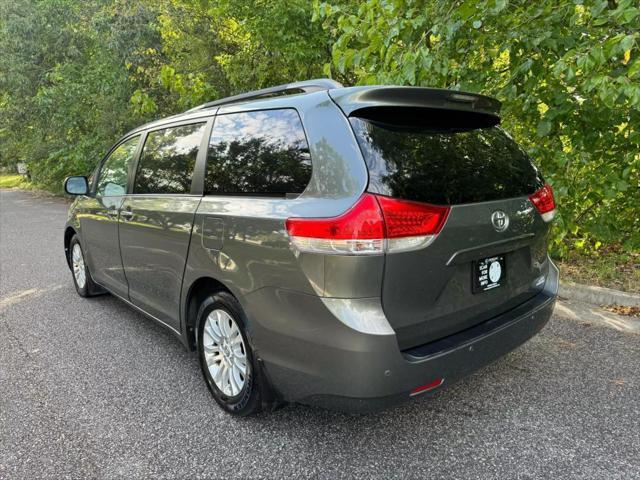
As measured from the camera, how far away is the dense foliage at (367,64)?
3.79m

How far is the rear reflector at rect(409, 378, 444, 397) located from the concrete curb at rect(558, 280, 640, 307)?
2.98 metres

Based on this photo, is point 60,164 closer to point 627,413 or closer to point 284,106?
point 284,106

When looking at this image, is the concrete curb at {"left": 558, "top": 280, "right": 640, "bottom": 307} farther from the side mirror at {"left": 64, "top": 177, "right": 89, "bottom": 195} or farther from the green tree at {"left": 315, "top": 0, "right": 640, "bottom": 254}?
the side mirror at {"left": 64, "top": 177, "right": 89, "bottom": 195}

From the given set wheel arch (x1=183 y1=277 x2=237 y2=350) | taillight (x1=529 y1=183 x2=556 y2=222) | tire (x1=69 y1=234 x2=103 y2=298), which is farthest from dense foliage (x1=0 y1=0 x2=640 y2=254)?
tire (x1=69 y1=234 x2=103 y2=298)

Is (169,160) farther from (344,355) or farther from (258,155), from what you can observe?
(344,355)

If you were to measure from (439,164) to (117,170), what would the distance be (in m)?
2.99

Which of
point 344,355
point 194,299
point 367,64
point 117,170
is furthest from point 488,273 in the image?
point 117,170

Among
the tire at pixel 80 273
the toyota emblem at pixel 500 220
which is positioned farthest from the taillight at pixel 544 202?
the tire at pixel 80 273

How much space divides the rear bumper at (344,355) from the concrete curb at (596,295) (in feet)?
8.11

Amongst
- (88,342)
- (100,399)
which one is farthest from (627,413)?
(88,342)

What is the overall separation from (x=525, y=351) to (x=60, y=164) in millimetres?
15545

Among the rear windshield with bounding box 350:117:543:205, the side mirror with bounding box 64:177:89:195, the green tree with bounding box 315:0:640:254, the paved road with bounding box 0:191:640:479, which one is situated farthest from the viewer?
the side mirror with bounding box 64:177:89:195

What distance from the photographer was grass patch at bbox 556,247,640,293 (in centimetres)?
465

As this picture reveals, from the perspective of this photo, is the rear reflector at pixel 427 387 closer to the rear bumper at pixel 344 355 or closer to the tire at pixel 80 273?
the rear bumper at pixel 344 355
